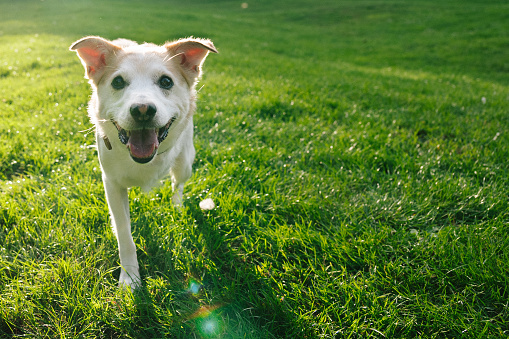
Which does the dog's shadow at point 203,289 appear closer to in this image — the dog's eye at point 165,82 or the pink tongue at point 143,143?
the pink tongue at point 143,143

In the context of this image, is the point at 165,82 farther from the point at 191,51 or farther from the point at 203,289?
the point at 203,289

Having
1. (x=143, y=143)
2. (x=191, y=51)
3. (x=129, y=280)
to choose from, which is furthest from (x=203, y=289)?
(x=191, y=51)

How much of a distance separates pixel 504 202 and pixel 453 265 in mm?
1192

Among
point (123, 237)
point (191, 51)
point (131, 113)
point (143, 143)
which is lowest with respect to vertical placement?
point (123, 237)

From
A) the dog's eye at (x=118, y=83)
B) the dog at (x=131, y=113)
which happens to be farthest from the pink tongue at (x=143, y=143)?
the dog's eye at (x=118, y=83)

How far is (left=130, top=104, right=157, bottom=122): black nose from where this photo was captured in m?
2.05

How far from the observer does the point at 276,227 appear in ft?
9.42

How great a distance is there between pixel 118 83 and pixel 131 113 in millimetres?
472

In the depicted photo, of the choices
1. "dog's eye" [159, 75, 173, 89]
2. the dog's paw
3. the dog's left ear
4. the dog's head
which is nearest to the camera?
the dog's head

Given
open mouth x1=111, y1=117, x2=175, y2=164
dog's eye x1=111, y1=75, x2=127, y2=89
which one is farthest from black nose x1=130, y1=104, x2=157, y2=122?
dog's eye x1=111, y1=75, x2=127, y2=89

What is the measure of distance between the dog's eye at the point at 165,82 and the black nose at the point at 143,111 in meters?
0.46

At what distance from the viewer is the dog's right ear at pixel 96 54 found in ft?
7.93

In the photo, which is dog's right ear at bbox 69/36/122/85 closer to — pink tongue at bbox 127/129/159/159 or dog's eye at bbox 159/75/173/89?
dog's eye at bbox 159/75/173/89

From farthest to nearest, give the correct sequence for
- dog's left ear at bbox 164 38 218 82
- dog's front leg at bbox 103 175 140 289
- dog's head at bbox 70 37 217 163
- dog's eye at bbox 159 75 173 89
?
dog's left ear at bbox 164 38 218 82, dog's eye at bbox 159 75 173 89, dog's front leg at bbox 103 175 140 289, dog's head at bbox 70 37 217 163
